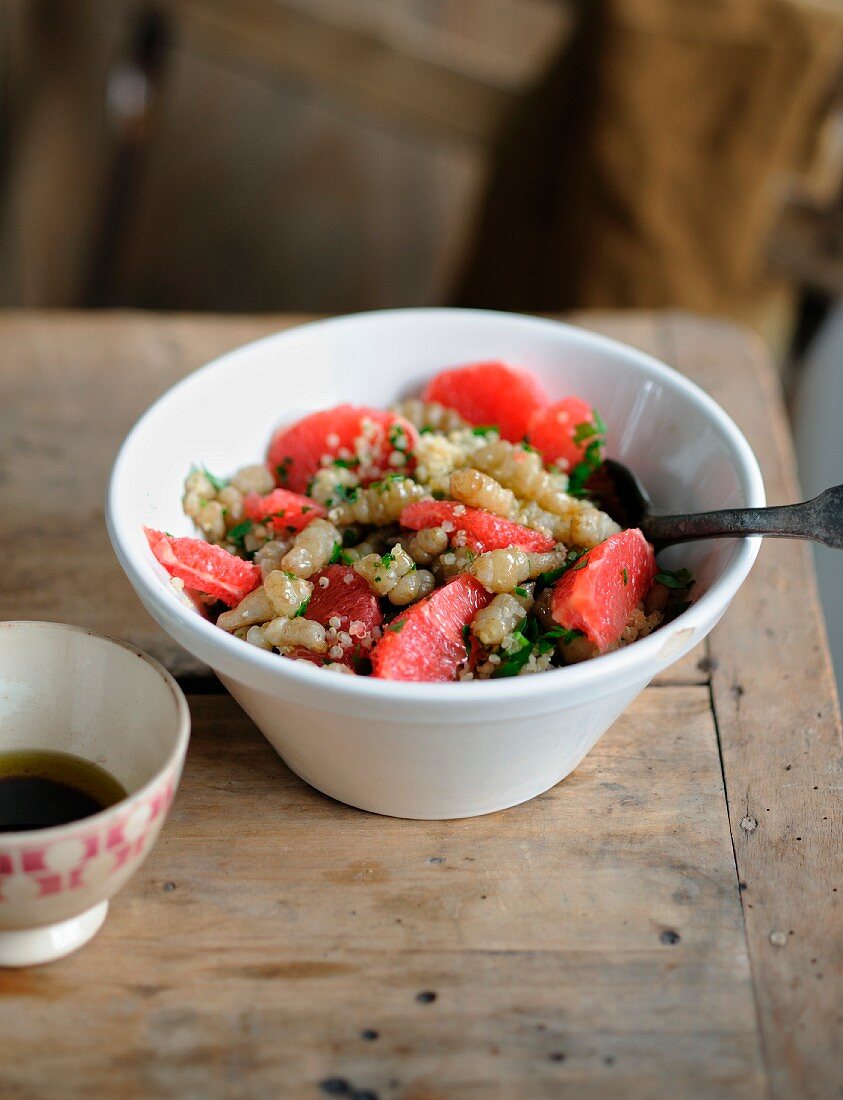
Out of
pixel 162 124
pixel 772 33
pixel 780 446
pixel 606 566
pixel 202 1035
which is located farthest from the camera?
pixel 162 124

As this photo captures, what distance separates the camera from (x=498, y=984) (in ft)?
3.32

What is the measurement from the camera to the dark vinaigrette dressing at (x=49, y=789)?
1.04 metres

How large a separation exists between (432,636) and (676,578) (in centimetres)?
31

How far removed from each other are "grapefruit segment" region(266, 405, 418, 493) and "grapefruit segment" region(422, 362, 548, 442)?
0.32 ft

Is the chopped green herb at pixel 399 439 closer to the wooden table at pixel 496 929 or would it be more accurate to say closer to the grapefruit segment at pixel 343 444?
the grapefruit segment at pixel 343 444

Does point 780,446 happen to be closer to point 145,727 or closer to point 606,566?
point 606,566

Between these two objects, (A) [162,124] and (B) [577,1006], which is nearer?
(B) [577,1006]

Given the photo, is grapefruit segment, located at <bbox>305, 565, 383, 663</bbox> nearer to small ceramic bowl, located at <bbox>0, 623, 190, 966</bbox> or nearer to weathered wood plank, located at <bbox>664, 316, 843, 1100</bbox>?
small ceramic bowl, located at <bbox>0, 623, 190, 966</bbox>

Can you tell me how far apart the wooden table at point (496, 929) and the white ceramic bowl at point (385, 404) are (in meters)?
0.07

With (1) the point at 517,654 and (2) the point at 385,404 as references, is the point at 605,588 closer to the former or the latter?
(1) the point at 517,654

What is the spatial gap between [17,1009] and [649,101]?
2.28 m

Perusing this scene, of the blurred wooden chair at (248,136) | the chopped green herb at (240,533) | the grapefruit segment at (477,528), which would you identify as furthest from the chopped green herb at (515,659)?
the blurred wooden chair at (248,136)

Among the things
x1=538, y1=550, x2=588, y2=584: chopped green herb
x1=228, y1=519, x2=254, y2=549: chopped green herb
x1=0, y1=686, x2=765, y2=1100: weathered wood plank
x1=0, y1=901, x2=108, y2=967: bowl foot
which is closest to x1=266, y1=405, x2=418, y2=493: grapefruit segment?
x1=228, y1=519, x2=254, y2=549: chopped green herb

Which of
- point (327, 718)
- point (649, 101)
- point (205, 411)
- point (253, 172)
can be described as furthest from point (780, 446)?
point (253, 172)
